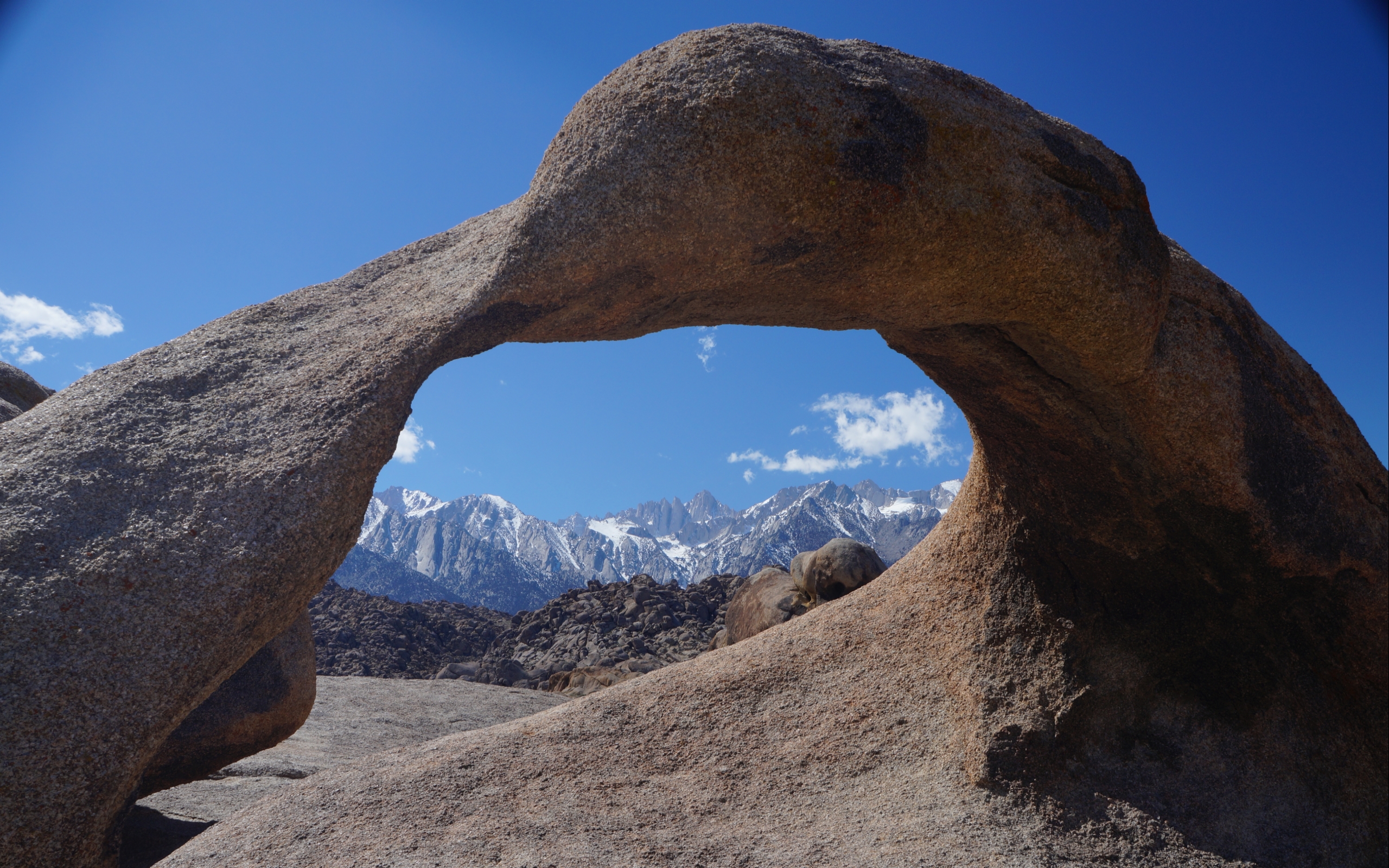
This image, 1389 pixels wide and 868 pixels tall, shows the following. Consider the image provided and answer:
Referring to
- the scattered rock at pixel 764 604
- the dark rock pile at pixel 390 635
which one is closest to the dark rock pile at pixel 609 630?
the dark rock pile at pixel 390 635

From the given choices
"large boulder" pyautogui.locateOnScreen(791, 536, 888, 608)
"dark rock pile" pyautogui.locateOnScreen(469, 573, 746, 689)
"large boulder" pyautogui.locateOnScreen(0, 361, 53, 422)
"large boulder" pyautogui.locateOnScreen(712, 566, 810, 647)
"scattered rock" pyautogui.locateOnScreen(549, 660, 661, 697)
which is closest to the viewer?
"large boulder" pyautogui.locateOnScreen(0, 361, 53, 422)

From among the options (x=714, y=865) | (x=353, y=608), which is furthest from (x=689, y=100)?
(x=353, y=608)

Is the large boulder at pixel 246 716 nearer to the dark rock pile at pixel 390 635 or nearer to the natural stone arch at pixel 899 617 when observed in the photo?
the natural stone arch at pixel 899 617

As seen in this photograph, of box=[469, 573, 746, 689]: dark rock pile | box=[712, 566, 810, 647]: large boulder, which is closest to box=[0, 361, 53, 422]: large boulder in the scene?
box=[712, 566, 810, 647]: large boulder

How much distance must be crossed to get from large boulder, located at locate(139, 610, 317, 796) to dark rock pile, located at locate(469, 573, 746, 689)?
31.8 feet

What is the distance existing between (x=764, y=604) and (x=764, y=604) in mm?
10

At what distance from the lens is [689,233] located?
11.5 ft

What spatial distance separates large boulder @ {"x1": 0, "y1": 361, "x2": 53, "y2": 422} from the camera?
6.14m

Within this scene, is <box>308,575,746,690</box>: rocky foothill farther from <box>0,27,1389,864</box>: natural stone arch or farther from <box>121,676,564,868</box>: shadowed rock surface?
<box>0,27,1389,864</box>: natural stone arch

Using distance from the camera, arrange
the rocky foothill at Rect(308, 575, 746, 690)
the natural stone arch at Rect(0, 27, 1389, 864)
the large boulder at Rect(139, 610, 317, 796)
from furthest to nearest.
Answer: the rocky foothill at Rect(308, 575, 746, 690)
the large boulder at Rect(139, 610, 317, 796)
the natural stone arch at Rect(0, 27, 1389, 864)

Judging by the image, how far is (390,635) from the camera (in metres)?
21.2

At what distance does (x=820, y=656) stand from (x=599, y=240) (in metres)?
3.09

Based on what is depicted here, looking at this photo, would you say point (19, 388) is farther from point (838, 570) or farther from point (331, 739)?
point (838, 570)

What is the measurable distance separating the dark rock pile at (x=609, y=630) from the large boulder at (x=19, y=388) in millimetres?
9763
